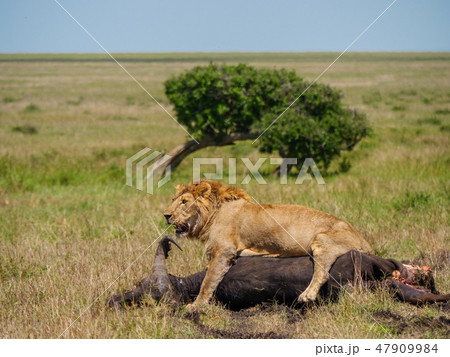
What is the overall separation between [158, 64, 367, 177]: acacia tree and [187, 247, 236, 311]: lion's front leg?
866 centimetres

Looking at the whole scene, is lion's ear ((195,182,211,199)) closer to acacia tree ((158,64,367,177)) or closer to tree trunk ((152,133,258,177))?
acacia tree ((158,64,367,177))

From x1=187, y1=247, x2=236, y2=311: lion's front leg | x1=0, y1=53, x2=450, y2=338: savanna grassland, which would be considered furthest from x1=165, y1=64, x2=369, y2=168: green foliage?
x1=187, y1=247, x2=236, y2=311: lion's front leg

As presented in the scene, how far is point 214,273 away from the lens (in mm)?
6234

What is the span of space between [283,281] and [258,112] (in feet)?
33.0

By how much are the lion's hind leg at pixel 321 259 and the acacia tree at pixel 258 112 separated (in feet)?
29.0

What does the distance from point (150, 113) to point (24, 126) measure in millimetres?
10337

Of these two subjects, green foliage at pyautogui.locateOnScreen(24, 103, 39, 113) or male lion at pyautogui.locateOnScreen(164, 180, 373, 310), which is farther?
green foliage at pyautogui.locateOnScreen(24, 103, 39, 113)

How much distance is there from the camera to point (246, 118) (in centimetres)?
1547

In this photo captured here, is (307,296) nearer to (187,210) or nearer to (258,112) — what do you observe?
(187,210)

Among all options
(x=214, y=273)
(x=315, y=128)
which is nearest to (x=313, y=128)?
(x=315, y=128)

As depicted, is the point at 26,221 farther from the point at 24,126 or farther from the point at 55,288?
the point at 24,126

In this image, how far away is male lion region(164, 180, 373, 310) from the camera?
236 inches

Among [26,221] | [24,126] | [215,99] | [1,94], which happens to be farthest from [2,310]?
[1,94]

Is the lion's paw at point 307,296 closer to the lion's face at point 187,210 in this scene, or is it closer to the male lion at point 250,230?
the male lion at point 250,230
